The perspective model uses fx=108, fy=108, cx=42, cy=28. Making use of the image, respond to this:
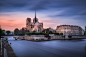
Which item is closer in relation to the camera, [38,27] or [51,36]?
[51,36]

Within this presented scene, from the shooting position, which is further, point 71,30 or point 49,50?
point 71,30

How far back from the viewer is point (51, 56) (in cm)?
2200

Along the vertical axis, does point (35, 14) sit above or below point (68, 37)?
above

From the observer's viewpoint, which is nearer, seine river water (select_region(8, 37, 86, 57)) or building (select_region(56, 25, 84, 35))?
seine river water (select_region(8, 37, 86, 57))

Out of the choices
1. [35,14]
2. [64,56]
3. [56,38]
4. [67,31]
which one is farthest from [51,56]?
[35,14]

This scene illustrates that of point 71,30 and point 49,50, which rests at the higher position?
point 71,30

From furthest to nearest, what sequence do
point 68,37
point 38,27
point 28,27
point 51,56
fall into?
point 28,27 < point 38,27 < point 68,37 < point 51,56

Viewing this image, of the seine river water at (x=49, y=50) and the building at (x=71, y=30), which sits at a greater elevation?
the building at (x=71, y=30)

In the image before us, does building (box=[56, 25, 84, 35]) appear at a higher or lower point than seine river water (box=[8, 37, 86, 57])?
higher

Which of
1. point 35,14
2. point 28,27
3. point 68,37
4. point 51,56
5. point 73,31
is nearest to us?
point 51,56

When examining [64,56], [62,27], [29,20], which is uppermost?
[29,20]

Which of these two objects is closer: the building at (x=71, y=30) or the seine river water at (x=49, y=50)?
the seine river water at (x=49, y=50)

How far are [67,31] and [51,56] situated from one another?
112 metres

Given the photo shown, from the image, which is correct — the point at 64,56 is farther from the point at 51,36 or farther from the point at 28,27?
the point at 28,27
